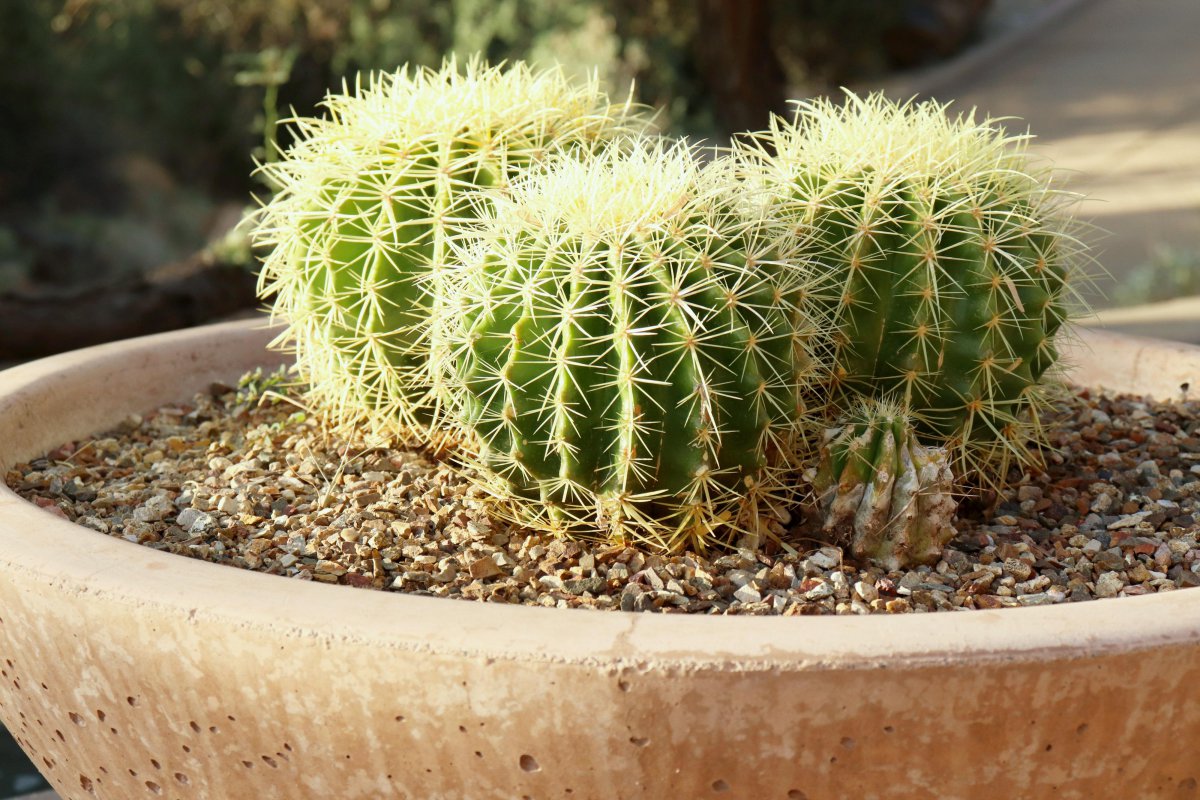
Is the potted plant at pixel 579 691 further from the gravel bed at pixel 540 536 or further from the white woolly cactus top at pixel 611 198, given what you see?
the white woolly cactus top at pixel 611 198

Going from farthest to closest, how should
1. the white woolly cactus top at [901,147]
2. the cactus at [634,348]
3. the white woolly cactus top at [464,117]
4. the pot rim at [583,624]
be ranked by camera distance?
the white woolly cactus top at [464,117]
the white woolly cactus top at [901,147]
the cactus at [634,348]
the pot rim at [583,624]

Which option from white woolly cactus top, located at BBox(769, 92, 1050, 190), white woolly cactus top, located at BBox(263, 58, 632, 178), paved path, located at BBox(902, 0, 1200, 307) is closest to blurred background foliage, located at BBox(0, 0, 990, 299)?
paved path, located at BBox(902, 0, 1200, 307)

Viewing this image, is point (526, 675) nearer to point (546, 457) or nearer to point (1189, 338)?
point (546, 457)

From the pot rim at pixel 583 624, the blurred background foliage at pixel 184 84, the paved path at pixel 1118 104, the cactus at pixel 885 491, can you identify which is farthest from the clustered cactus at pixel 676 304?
the blurred background foliage at pixel 184 84

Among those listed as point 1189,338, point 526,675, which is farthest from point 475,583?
point 1189,338

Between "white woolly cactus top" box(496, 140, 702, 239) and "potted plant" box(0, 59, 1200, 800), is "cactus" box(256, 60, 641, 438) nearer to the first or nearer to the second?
"white woolly cactus top" box(496, 140, 702, 239)
